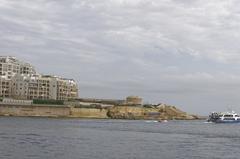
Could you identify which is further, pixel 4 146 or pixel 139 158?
pixel 4 146

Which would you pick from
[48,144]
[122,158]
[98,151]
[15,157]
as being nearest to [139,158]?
[122,158]

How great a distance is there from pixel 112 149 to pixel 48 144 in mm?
10654

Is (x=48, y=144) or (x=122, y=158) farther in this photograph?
(x=48, y=144)

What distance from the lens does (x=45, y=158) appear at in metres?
58.2

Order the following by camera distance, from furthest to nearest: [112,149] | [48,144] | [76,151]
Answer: [48,144] → [112,149] → [76,151]

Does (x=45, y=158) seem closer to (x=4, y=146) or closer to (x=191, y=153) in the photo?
(x=4, y=146)

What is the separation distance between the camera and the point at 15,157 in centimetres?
5819

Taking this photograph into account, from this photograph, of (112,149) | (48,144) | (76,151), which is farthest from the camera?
(48,144)

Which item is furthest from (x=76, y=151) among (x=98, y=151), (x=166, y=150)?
(x=166, y=150)

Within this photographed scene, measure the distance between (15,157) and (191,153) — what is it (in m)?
24.0

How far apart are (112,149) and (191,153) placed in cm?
1068

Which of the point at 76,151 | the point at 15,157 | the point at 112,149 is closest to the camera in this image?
the point at 15,157

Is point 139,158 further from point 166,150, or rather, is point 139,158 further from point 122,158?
point 166,150

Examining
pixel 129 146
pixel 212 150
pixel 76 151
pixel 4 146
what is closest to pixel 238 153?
pixel 212 150
